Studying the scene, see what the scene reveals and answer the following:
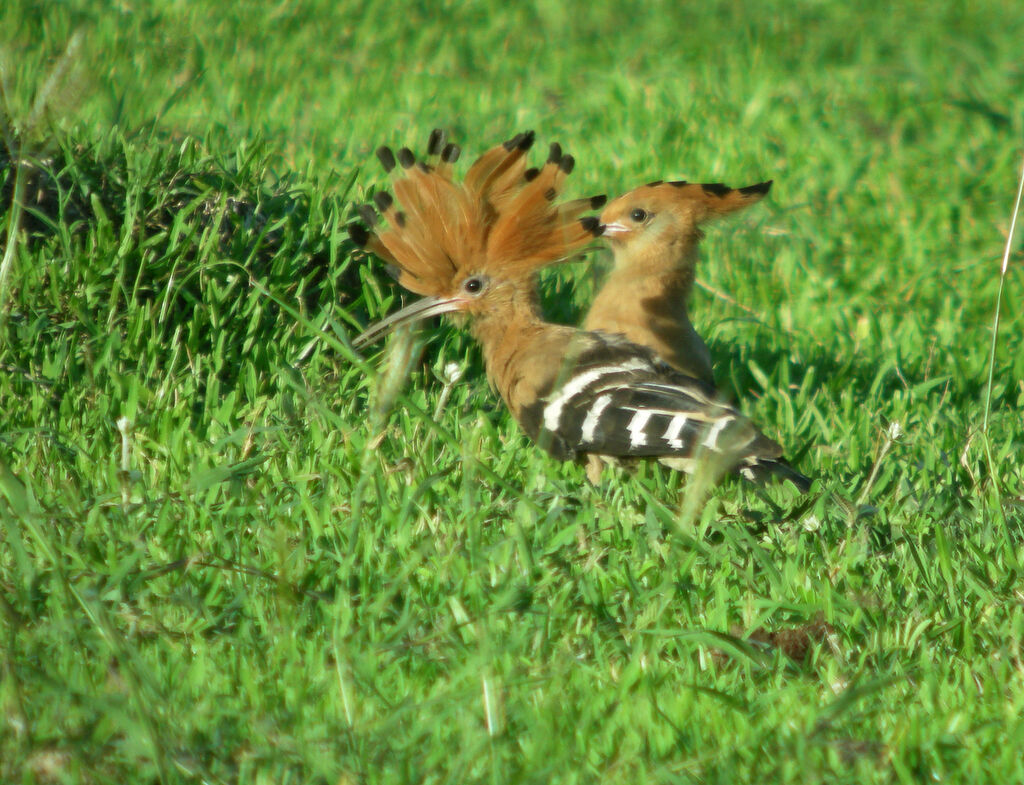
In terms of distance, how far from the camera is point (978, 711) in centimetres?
207

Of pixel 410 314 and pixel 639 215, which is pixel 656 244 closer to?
pixel 639 215

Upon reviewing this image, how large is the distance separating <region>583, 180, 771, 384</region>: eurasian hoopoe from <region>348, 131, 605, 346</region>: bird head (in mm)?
379

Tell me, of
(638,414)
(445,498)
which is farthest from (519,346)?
(445,498)

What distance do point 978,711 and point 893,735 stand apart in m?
0.21

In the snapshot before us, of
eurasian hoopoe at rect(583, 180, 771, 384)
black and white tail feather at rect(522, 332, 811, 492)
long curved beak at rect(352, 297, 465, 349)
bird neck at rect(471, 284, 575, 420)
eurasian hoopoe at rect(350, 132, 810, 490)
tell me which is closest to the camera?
black and white tail feather at rect(522, 332, 811, 492)

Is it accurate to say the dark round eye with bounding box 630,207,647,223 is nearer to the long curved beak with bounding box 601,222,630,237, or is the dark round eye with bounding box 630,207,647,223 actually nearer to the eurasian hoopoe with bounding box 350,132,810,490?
the long curved beak with bounding box 601,222,630,237

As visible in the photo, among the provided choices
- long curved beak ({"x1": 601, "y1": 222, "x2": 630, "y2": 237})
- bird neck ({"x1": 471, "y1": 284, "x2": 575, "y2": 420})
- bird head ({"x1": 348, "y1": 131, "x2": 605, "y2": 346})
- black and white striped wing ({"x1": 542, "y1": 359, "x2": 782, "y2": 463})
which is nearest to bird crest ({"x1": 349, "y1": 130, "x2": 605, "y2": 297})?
bird head ({"x1": 348, "y1": 131, "x2": 605, "y2": 346})

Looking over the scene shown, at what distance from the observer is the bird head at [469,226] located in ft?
12.0

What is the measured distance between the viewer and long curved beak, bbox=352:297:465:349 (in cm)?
365

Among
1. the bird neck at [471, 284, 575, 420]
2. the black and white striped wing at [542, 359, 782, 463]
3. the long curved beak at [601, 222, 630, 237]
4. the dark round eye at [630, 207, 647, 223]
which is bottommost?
the bird neck at [471, 284, 575, 420]

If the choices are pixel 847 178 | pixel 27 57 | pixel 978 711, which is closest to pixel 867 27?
pixel 847 178

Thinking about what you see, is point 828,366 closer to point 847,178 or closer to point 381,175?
point 847,178

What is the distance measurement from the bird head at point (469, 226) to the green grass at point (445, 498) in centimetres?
14

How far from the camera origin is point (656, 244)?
4.22 metres
